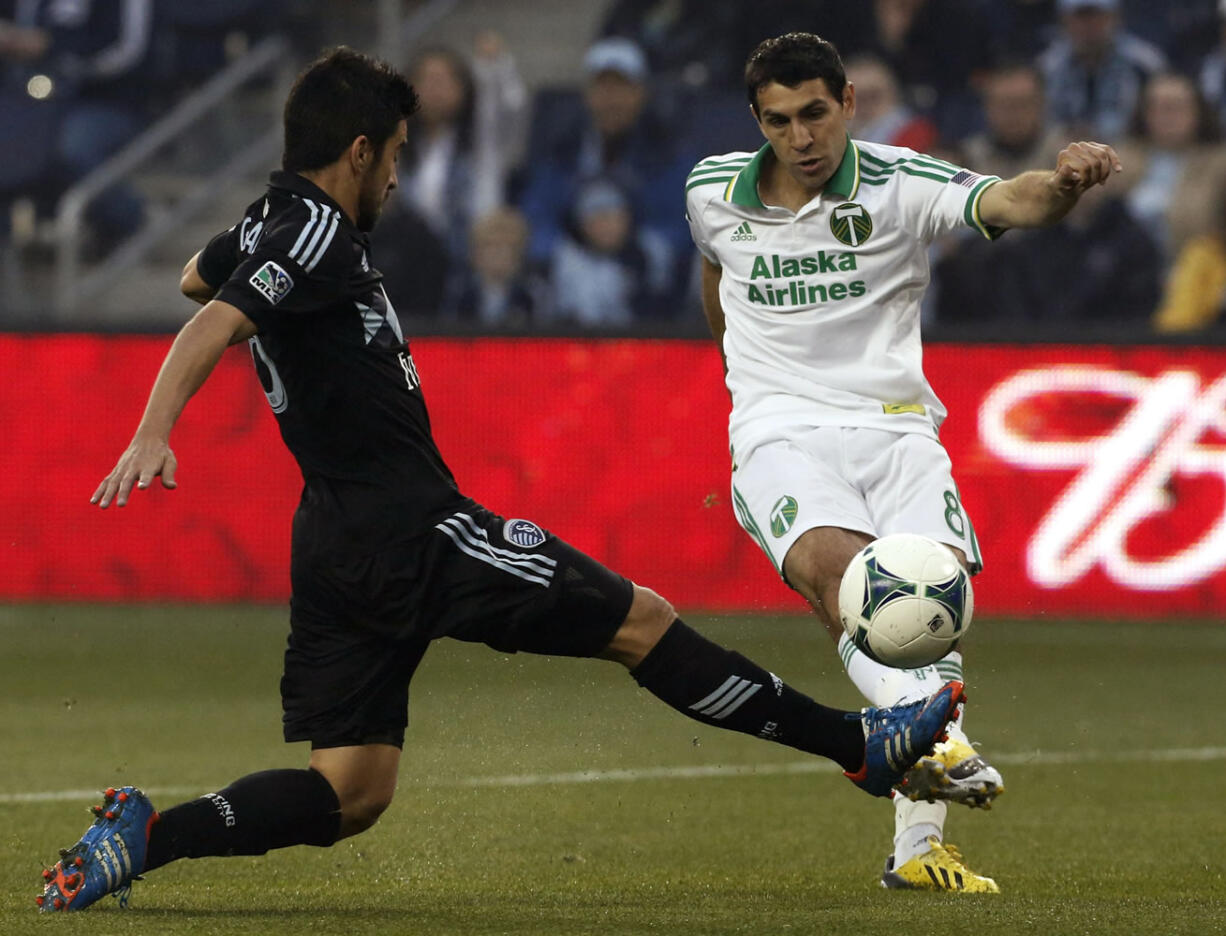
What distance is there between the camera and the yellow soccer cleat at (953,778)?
473cm

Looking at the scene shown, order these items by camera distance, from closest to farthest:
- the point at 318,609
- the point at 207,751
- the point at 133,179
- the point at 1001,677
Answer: the point at 318,609
the point at 207,751
the point at 1001,677
the point at 133,179

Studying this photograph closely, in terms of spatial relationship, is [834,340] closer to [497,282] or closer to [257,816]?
[257,816]

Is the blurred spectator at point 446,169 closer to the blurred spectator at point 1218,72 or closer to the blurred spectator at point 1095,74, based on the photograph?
the blurred spectator at point 1095,74

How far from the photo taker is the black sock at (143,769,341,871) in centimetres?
462

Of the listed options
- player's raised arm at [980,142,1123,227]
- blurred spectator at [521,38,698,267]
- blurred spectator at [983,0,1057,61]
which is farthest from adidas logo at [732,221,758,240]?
blurred spectator at [983,0,1057,61]

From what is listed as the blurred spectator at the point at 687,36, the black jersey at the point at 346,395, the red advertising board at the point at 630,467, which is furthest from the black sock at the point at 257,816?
the blurred spectator at the point at 687,36

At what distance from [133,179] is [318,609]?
1081cm

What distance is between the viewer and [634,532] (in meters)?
12.1

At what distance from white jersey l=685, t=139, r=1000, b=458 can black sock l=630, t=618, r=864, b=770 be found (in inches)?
34.7

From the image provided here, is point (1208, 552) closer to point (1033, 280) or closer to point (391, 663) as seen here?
point (1033, 280)

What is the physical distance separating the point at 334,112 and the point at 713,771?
3610 millimetres

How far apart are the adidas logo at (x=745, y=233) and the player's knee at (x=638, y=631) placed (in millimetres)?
1232

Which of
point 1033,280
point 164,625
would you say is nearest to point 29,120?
point 164,625

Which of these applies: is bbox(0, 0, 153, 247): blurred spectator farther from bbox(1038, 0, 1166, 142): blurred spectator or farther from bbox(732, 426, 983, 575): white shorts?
bbox(732, 426, 983, 575): white shorts
